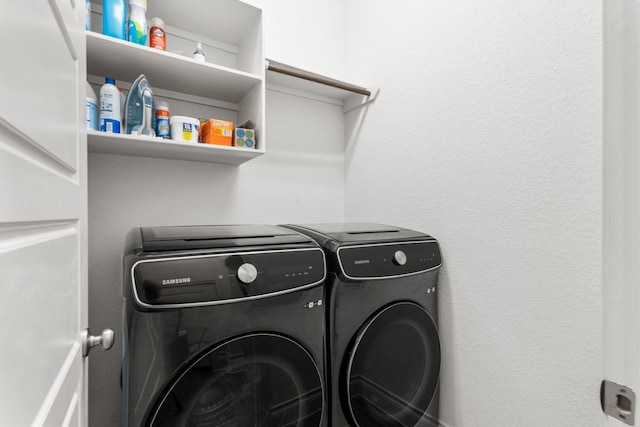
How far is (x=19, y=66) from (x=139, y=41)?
1.05m

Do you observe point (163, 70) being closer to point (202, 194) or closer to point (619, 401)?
point (202, 194)

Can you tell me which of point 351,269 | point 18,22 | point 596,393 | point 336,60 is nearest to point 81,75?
Answer: point 18,22

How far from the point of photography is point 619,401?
0.57 metres

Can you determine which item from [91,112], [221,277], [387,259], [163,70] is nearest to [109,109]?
[91,112]

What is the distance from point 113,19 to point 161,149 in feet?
1.63

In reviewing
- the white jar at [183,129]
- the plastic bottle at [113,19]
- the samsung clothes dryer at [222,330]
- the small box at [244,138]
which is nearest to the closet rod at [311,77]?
the small box at [244,138]

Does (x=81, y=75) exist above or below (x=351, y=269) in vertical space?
above

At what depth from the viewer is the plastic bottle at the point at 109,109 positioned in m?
1.12

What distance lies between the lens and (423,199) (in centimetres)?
150

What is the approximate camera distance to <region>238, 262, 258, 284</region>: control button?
0.90 meters

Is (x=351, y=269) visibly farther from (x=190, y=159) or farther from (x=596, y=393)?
(x=190, y=159)

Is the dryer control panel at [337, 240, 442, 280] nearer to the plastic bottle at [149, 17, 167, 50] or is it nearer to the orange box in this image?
the orange box

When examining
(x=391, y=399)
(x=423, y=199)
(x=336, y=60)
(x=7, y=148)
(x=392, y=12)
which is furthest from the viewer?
(x=336, y=60)

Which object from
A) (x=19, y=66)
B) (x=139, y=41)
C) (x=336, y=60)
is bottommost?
(x=19, y=66)
